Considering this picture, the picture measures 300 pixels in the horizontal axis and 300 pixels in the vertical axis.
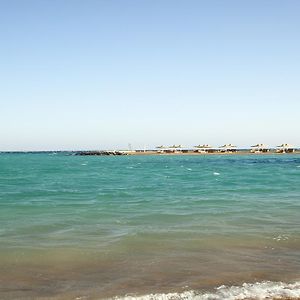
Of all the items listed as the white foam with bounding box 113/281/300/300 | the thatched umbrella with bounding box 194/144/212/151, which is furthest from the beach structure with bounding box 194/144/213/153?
the white foam with bounding box 113/281/300/300

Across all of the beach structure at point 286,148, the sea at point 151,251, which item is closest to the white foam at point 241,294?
the sea at point 151,251

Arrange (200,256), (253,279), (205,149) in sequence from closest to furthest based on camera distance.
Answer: (253,279) → (200,256) → (205,149)

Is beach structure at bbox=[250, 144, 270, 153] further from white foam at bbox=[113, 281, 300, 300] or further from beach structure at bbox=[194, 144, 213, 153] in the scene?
white foam at bbox=[113, 281, 300, 300]

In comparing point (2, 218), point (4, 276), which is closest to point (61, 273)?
point (4, 276)

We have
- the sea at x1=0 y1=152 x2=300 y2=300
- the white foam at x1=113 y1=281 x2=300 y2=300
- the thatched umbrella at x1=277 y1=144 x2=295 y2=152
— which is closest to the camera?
the white foam at x1=113 y1=281 x2=300 y2=300

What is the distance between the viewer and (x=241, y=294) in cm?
757

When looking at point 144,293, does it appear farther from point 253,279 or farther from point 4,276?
point 4,276

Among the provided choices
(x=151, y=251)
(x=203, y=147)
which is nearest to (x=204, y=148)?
(x=203, y=147)

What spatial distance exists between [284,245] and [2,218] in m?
10.9

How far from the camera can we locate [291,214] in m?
17.0

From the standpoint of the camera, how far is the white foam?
24.4ft

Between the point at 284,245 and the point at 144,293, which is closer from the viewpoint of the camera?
the point at 144,293

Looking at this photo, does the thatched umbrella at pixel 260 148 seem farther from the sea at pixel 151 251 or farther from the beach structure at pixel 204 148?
the sea at pixel 151 251

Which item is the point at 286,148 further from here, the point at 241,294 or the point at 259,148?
the point at 241,294
